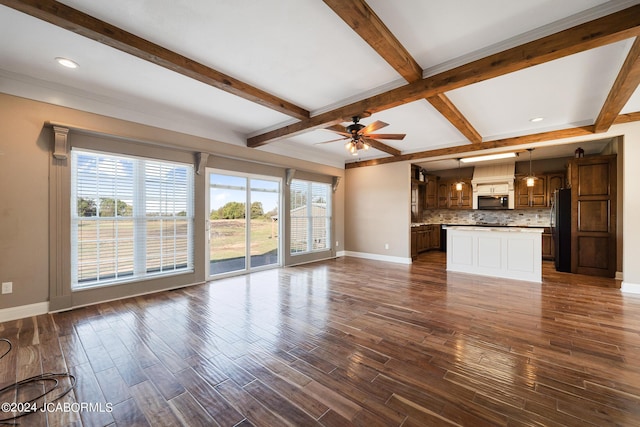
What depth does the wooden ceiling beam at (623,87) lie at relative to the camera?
93.8 inches

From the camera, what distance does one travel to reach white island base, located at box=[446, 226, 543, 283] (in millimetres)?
4777

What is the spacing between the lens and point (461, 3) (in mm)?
1992

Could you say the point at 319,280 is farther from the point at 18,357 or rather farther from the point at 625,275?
the point at 625,275

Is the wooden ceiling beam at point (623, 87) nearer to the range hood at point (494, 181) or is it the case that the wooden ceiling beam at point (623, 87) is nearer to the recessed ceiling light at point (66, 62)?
the range hood at point (494, 181)

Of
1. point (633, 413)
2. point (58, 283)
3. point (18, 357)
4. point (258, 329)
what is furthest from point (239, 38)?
point (633, 413)

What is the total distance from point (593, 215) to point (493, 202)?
254 cm

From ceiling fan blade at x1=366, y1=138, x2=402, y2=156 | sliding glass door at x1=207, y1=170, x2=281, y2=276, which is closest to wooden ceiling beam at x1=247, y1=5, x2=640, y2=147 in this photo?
ceiling fan blade at x1=366, y1=138, x2=402, y2=156

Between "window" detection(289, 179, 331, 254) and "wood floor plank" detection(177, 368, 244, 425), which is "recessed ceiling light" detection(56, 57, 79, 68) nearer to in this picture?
"wood floor plank" detection(177, 368, 244, 425)

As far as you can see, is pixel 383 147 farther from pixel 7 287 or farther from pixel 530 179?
pixel 7 287

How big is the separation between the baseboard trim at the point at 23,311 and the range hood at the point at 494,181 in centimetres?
960

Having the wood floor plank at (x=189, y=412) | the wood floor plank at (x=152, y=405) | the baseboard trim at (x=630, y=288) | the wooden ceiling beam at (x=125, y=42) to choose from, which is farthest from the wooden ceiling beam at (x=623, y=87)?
the wood floor plank at (x=152, y=405)

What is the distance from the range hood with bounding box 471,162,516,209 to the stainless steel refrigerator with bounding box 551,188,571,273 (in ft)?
5.39

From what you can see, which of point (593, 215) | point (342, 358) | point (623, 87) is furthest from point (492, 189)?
point (342, 358)

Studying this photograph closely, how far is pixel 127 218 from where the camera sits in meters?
3.87
